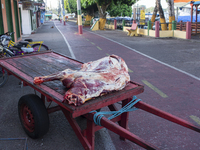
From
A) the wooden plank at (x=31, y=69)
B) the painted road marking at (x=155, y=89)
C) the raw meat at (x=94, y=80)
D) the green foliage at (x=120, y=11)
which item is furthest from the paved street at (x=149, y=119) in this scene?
the green foliage at (x=120, y=11)

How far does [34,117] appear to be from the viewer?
3549 millimetres

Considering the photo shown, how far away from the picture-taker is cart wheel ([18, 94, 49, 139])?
11.6 feet

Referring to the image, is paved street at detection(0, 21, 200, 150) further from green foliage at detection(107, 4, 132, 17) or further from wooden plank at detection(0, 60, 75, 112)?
green foliage at detection(107, 4, 132, 17)

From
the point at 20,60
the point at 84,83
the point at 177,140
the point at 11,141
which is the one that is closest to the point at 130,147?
the point at 177,140

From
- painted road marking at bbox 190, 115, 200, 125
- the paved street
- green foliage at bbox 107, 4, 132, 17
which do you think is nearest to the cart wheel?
the paved street

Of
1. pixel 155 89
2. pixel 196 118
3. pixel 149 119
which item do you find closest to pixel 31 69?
pixel 149 119

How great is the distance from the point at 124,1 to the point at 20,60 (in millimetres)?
29623

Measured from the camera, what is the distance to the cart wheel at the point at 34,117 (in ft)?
11.6

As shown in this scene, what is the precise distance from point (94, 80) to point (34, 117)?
1168mm

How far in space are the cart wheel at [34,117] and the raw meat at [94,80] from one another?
0.36 meters

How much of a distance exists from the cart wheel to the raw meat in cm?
36

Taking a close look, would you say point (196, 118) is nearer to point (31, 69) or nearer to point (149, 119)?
point (149, 119)

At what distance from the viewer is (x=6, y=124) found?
4438mm

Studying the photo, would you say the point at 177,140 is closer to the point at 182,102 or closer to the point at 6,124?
the point at 182,102
